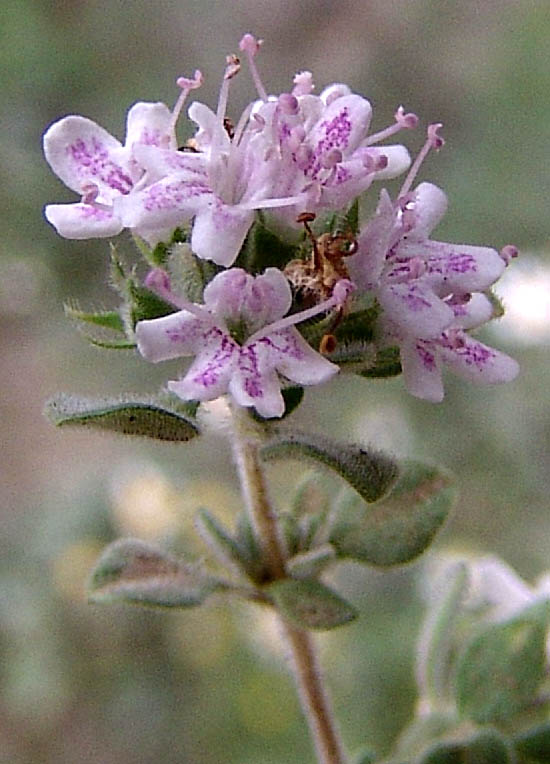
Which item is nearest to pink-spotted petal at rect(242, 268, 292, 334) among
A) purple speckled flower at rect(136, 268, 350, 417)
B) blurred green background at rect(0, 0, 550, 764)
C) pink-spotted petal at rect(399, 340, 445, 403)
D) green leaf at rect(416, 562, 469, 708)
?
purple speckled flower at rect(136, 268, 350, 417)

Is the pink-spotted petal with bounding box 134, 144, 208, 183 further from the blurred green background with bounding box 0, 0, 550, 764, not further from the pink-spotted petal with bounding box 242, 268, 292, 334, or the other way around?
the blurred green background with bounding box 0, 0, 550, 764

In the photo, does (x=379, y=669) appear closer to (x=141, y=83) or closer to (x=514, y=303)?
(x=514, y=303)

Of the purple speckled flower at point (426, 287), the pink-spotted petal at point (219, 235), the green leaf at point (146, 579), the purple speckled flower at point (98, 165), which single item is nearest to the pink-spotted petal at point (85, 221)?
the purple speckled flower at point (98, 165)

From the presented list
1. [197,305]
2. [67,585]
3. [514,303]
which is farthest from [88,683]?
[197,305]

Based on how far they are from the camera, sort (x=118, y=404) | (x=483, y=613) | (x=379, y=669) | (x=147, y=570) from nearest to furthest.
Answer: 1. (x=118, y=404)
2. (x=147, y=570)
3. (x=483, y=613)
4. (x=379, y=669)

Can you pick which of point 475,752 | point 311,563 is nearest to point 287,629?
point 311,563
